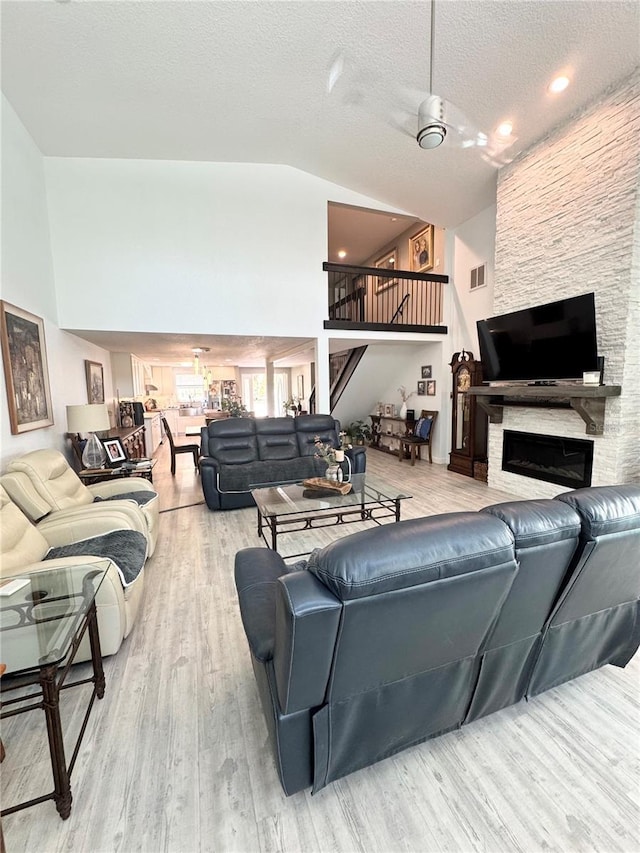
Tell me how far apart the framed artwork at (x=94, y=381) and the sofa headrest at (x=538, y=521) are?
18.7 feet

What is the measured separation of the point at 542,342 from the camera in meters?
4.16

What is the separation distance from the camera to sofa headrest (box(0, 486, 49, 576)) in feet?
6.21

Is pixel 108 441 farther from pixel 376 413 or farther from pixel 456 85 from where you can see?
pixel 376 413

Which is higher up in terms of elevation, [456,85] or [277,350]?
[456,85]

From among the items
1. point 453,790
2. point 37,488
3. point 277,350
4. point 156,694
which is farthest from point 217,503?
point 277,350

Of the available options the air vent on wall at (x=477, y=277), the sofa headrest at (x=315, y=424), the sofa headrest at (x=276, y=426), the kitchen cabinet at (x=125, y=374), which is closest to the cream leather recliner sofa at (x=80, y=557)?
the sofa headrest at (x=276, y=426)

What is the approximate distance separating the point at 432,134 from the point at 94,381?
5393mm

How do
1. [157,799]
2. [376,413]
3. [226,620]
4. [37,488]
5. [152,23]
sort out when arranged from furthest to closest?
[376,413], [152,23], [37,488], [226,620], [157,799]

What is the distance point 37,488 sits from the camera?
261 cm

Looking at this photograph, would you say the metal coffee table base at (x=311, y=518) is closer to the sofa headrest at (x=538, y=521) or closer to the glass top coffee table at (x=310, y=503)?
the glass top coffee table at (x=310, y=503)

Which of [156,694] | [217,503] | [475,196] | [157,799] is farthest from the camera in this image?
[475,196]

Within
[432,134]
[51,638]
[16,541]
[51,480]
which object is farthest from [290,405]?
[51,638]

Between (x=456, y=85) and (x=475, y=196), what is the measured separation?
222 cm

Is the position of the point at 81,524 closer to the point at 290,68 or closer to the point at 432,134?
the point at 432,134
